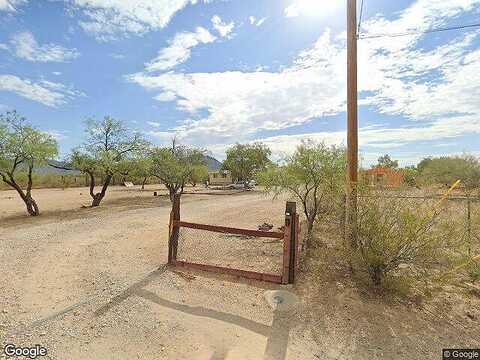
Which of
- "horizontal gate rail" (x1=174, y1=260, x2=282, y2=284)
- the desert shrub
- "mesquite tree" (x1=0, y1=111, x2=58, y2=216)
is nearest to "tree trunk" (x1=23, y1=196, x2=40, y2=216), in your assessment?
"mesquite tree" (x1=0, y1=111, x2=58, y2=216)

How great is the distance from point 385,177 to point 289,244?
2041mm

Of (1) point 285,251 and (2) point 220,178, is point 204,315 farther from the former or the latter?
(2) point 220,178

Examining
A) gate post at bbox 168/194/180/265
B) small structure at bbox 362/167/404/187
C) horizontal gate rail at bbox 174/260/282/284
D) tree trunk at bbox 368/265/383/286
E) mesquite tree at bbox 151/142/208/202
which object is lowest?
horizontal gate rail at bbox 174/260/282/284

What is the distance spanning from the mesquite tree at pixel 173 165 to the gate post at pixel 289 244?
56.6ft

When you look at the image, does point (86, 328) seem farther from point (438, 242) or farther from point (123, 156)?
point (123, 156)

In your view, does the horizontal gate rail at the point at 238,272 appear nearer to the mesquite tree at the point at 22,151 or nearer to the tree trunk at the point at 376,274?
the tree trunk at the point at 376,274

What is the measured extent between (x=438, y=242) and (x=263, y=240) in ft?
16.7

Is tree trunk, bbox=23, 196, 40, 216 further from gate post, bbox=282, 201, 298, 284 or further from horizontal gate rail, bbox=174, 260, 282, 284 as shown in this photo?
gate post, bbox=282, 201, 298, 284

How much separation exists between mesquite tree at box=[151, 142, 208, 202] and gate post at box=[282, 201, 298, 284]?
1724 cm

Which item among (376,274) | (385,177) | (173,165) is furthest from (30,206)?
(385,177)

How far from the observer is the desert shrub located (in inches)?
185

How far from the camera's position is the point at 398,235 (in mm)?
4812

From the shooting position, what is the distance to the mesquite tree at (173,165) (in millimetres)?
23141

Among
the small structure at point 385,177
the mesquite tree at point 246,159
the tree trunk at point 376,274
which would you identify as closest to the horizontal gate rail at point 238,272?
the tree trunk at point 376,274
